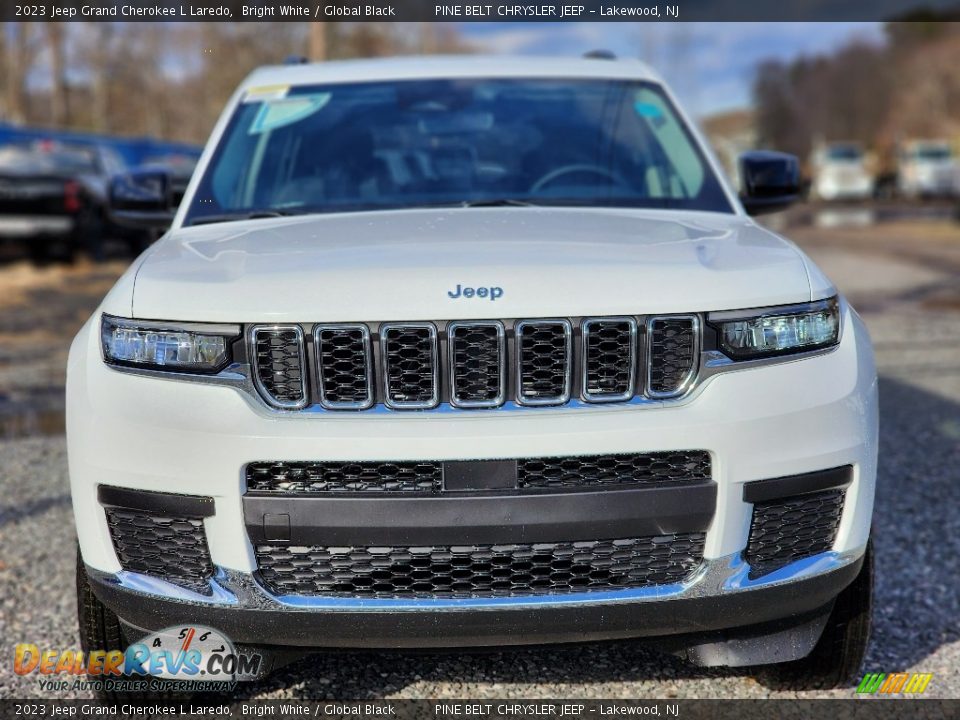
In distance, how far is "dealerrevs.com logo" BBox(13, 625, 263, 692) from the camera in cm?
260

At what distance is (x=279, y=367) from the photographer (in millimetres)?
2438

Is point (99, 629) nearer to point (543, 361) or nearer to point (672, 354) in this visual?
point (543, 361)

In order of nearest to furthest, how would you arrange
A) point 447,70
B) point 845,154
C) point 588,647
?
point 588,647 < point 447,70 < point 845,154

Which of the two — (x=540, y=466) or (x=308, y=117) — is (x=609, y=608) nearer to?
(x=540, y=466)

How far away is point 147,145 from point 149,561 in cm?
3137

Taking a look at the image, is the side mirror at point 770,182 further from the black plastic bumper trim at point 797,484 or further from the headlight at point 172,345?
the headlight at point 172,345

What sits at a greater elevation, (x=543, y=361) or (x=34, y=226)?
(x=543, y=361)

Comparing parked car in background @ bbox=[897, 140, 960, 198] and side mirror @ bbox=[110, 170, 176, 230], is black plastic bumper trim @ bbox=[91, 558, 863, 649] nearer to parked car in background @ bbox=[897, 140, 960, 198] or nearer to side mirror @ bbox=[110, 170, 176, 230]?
side mirror @ bbox=[110, 170, 176, 230]

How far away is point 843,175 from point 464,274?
51640mm

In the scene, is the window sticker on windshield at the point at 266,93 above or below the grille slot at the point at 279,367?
above

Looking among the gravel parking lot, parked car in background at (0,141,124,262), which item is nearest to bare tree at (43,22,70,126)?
parked car in background at (0,141,124,262)

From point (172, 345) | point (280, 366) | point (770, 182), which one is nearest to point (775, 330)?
point (280, 366)

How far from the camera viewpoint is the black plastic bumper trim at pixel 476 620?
2.43m

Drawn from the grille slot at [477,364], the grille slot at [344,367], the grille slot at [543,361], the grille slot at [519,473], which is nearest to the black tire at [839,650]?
the grille slot at [519,473]
